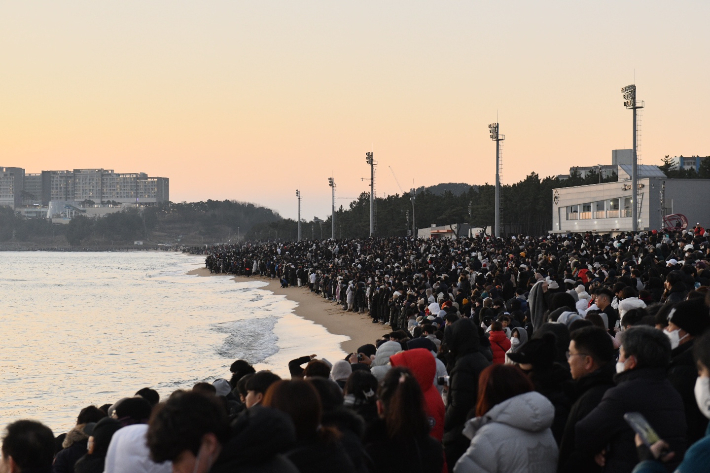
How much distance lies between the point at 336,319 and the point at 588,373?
89.4 feet

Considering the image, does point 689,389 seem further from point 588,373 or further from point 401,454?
point 401,454

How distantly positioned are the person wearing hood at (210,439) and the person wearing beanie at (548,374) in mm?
2409

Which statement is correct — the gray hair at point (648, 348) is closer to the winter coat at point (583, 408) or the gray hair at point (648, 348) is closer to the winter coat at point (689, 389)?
the winter coat at point (583, 408)

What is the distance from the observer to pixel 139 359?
2475 centimetres

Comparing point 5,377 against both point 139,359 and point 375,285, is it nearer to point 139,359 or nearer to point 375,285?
point 139,359

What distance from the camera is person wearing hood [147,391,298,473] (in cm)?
295

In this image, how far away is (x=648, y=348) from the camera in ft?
13.3

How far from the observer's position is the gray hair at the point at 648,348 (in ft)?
13.3

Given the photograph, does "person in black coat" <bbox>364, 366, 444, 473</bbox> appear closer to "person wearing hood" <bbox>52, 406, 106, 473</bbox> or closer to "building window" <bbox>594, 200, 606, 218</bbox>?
"person wearing hood" <bbox>52, 406, 106, 473</bbox>

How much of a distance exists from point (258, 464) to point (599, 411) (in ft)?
6.34

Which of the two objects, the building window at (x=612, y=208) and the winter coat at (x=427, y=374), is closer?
the winter coat at (x=427, y=374)

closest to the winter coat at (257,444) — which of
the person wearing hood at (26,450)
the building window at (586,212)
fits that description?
the person wearing hood at (26,450)

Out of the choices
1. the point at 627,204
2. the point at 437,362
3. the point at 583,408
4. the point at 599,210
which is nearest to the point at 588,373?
the point at 583,408

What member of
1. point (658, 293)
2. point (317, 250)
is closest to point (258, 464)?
point (658, 293)
